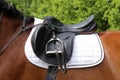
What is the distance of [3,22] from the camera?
3391mm

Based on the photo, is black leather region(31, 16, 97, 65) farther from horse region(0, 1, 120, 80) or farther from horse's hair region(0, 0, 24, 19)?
horse's hair region(0, 0, 24, 19)

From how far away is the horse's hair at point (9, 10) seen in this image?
132 inches

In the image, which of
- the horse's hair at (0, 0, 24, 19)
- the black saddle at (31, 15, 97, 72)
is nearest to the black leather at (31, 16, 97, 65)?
the black saddle at (31, 15, 97, 72)

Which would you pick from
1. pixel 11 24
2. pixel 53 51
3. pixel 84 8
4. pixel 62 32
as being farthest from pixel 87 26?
pixel 84 8

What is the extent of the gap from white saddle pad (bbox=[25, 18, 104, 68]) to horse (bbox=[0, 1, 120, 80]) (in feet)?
0.13

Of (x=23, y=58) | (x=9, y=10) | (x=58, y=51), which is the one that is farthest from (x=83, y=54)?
(x=9, y=10)

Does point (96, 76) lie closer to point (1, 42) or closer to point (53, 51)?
point (53, 51)

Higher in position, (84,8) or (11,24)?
(11,24)

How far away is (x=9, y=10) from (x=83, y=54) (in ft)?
2.92

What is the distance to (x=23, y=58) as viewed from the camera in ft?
10.4

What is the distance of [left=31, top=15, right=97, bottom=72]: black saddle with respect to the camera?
3137mm

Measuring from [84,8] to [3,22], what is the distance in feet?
22.9

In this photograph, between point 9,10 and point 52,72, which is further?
point 9,10

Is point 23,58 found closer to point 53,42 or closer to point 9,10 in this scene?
point 53,42
